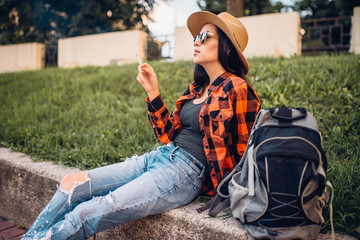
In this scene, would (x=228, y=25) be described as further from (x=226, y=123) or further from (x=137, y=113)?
(x=137, y=113)

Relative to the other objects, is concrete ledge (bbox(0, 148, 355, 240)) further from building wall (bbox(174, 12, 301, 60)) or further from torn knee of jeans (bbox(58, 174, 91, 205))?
building wall (bbox(174, 12, 301, 60))

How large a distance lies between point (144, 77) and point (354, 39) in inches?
243

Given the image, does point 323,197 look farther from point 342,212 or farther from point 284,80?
point 284,80

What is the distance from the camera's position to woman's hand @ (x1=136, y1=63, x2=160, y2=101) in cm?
198

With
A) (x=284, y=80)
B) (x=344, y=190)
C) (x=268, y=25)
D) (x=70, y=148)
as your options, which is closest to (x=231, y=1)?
(x=268, y=25)

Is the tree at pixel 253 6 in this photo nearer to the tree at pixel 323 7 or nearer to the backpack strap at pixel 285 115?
the tree at pixel 323 7

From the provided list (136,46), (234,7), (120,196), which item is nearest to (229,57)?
(120,196)

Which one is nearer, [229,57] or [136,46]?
[229,57]

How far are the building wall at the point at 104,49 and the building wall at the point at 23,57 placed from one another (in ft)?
5.85

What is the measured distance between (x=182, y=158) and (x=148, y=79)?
64cm

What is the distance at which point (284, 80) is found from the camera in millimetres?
4078

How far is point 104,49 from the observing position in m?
→ 9.73

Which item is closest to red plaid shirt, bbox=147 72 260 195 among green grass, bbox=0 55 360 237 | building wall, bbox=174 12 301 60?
green grass, bbox=0 55 360 237

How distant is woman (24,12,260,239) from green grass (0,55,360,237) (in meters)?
0.75
